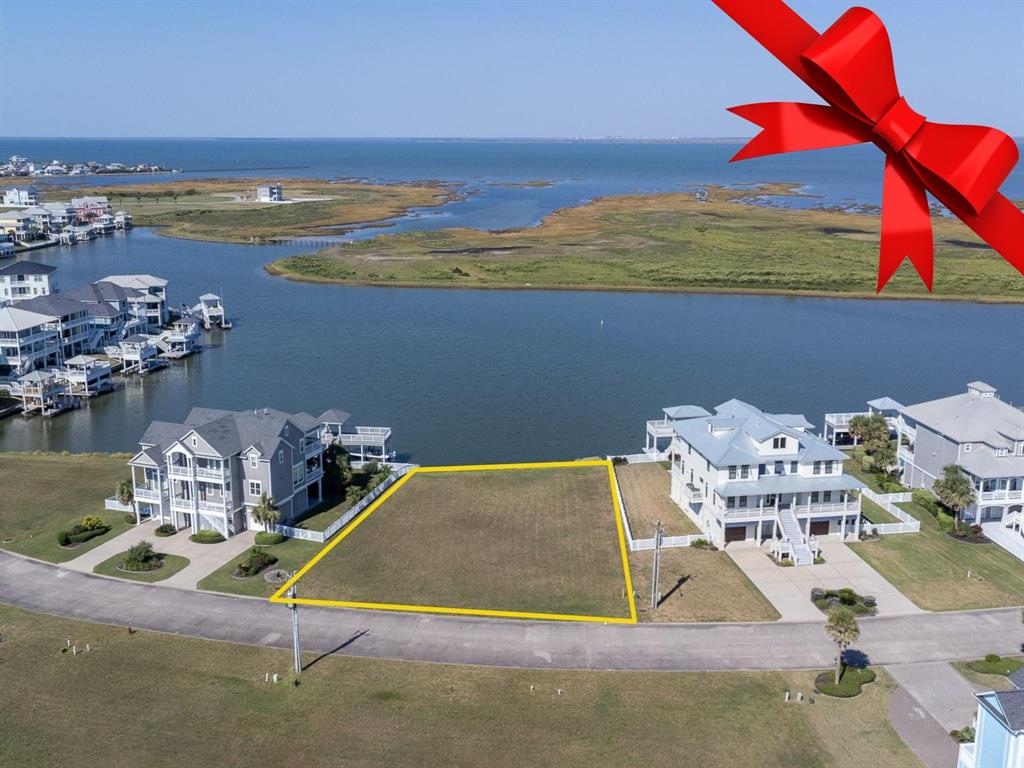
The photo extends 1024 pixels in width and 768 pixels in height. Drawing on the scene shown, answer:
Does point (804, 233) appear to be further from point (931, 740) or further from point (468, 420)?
point (931, 740)

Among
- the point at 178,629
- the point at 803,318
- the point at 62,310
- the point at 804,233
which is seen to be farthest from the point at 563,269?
the point at 178,629

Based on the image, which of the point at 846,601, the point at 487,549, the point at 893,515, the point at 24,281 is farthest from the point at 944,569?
the point at 24,281

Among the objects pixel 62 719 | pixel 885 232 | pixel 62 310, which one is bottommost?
pixel 62 719

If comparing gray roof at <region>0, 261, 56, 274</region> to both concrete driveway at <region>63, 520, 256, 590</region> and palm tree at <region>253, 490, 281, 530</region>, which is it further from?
palm tree at <region>253, 490, 281, 530</region>

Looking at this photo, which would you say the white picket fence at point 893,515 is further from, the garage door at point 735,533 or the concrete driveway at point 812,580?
the garage door at point 735,533

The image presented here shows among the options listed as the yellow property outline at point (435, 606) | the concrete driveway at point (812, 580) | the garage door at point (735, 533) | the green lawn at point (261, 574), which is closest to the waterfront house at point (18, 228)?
the yellow property outline at point (435, 606)

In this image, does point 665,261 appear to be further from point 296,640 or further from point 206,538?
point 296,640
